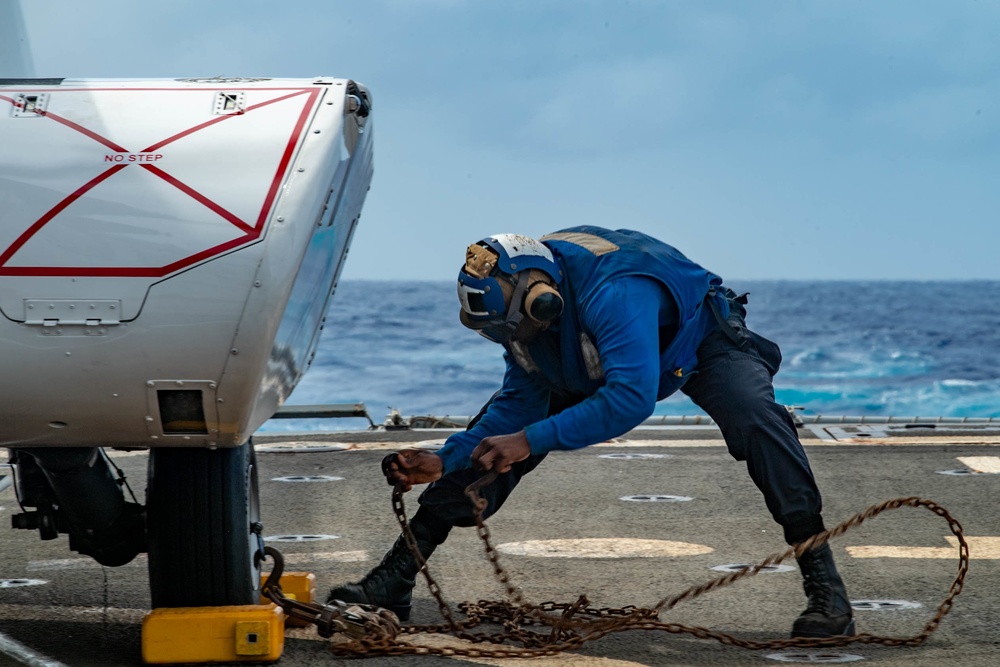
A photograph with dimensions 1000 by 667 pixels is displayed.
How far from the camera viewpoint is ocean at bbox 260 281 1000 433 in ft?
92.1

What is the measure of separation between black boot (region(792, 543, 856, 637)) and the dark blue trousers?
0.09m

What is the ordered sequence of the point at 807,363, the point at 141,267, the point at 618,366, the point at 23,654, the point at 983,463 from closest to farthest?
the point at 141,267
the point at 618,366
the point at 23,654
the point at 983,463
the point at 807,363

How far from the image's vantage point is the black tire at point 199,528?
4027 mm

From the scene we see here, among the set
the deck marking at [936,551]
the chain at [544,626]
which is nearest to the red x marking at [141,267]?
the chain at [544,626]

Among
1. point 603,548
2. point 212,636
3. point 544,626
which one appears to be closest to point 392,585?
point 544,626

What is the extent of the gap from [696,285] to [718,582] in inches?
37.6

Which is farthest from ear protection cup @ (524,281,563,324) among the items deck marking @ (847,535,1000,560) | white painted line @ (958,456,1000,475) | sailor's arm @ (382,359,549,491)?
white painted line @ (958,456,1000,475)

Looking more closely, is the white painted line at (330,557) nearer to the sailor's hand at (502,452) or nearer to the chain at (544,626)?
the chain at (544,626)

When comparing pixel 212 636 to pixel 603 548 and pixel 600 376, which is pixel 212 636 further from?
pixel 603 548

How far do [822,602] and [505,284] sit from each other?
56.6 inches

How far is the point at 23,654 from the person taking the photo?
402cm

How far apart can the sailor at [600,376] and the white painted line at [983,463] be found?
11.2 feet

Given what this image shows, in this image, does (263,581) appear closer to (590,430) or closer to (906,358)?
(590,430)

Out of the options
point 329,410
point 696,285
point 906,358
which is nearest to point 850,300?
point 906,358
